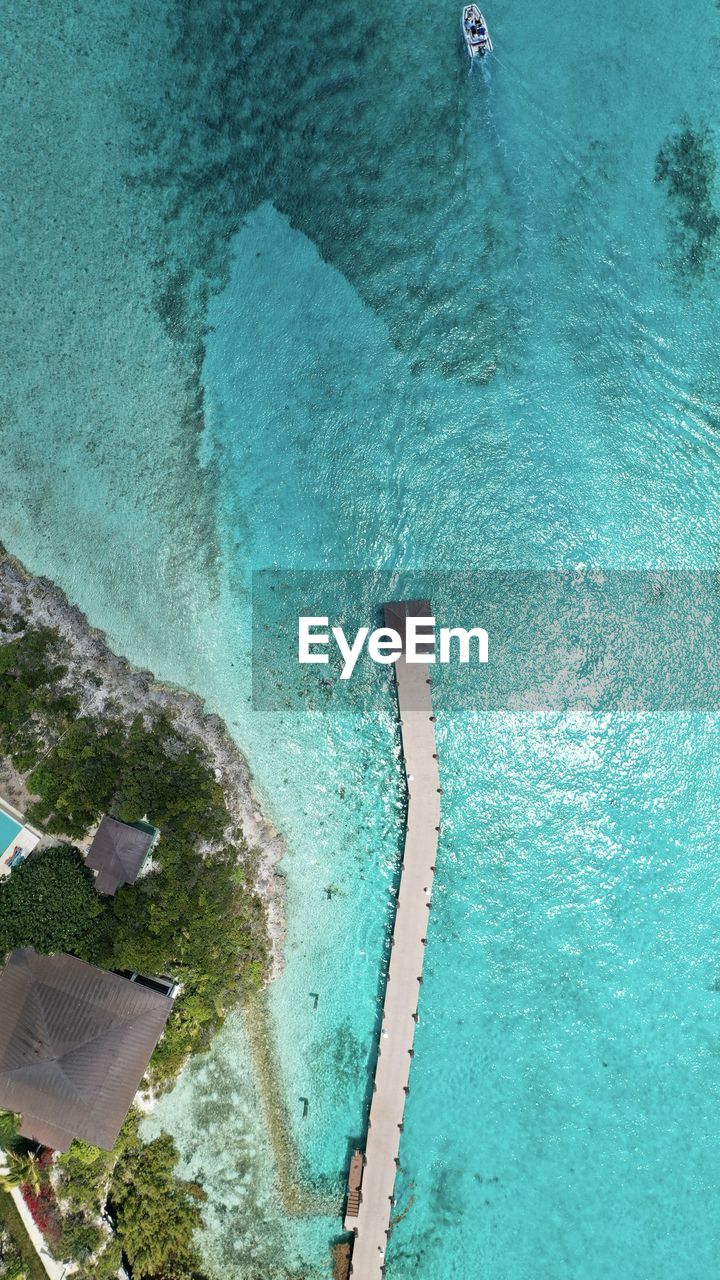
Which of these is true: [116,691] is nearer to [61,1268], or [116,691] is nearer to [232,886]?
[232,886]

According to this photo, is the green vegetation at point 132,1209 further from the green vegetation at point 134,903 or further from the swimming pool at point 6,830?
the swimming pool at point 6,830

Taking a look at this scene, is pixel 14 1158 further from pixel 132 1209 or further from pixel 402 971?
pixel 402 971

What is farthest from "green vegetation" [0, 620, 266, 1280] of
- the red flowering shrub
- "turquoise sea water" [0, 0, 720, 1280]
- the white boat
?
the white boat

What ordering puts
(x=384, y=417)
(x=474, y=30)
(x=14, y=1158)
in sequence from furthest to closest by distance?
(x=384, y=417), (x=474, y=30), (x=14, y=1158)

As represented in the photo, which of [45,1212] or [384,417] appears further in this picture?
[384,417]

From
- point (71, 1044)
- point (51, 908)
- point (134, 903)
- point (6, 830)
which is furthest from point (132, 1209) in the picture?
point (6, 830)

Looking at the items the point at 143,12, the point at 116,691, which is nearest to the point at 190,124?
the point at 143,12
